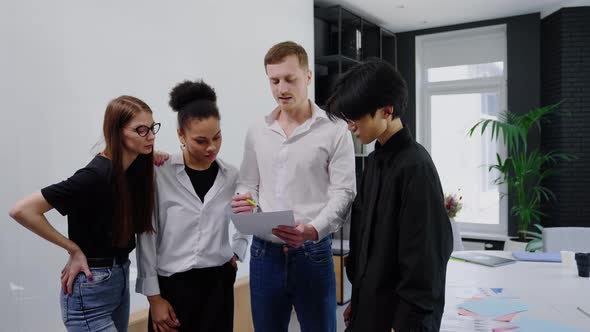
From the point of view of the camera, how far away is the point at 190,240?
1542mm

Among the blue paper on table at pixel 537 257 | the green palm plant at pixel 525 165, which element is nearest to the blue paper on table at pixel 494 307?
the blue paper on table at pixel 537 257

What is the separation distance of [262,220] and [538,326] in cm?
94

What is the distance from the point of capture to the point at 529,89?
18.4ft

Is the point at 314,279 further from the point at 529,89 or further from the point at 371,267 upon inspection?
the point at 529,89

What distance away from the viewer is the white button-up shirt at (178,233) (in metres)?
1.51

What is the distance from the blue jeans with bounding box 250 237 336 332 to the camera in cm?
163

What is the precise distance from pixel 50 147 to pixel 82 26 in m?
0.61

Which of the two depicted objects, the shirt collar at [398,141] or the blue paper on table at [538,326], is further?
the blue paper on table at [538,326]

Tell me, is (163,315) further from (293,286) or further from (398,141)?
(398,141)

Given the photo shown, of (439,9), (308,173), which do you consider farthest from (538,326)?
(439,9)

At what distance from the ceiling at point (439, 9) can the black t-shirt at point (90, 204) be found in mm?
4018

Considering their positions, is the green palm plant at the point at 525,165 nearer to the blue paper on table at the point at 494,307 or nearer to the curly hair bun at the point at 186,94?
the blue paper on table at the point at 494,307

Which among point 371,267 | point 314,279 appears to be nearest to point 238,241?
point 314,279

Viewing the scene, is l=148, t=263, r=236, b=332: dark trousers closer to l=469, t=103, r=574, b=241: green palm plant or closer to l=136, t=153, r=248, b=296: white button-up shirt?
l=136, t=153, r=248, b=296: white button-up shirt
